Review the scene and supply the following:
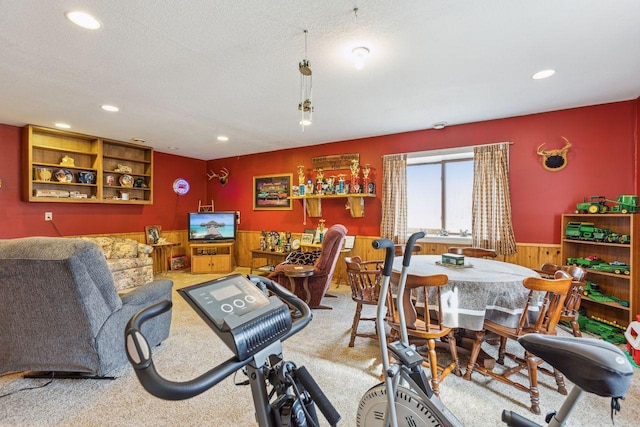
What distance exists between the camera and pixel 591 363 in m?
0.87

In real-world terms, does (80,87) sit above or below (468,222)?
above

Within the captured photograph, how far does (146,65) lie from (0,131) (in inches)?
136

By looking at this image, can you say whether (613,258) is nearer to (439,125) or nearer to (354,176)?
(439,125)

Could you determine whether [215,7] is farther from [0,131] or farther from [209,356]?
[0,131]

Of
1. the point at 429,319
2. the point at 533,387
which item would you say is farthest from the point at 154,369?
the point at 533,387

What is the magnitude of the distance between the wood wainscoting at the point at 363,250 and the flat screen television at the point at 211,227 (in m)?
0.47

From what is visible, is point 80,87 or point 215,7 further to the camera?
point 80,87

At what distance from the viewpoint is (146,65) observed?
2.53 metres

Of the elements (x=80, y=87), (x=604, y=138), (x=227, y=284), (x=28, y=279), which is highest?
(x=80, y=87)

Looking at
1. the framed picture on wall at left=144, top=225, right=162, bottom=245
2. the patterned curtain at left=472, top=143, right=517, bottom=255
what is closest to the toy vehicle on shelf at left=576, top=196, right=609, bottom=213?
the patterned curtain at left=472, top=143, right=517, bottom=255

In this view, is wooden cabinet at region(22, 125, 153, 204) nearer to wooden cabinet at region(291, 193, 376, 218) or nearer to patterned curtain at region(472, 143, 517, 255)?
wooden cabinet at region(291, 193, 376, 218)

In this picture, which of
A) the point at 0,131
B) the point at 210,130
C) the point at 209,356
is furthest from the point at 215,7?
the point at 0,131

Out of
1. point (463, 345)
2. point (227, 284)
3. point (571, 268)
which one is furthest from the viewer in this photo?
point (463, 345)

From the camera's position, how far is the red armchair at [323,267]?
Answer: 358 centimetres
